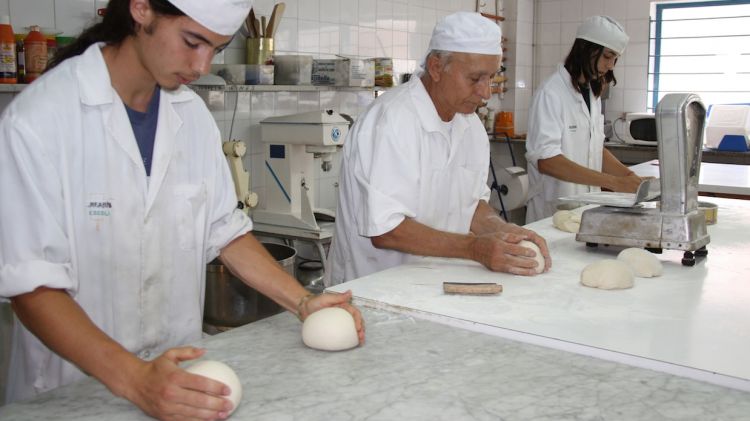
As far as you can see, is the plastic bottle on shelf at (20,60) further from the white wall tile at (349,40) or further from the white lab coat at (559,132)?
the white lab coat at (559,132)

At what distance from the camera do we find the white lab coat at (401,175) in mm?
2324

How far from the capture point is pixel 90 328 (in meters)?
1.29

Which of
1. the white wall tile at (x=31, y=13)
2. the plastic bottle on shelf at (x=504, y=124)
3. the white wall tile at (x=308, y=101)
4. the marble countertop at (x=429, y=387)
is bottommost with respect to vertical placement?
the marble countertop at (x=429, y=387)

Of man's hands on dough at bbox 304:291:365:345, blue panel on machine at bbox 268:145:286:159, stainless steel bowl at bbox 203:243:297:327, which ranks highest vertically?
blue panel on machine at bbox 268:145:286:159

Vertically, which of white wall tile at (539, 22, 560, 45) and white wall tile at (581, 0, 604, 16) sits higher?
white wall tile at (581, 0, 604, 16)

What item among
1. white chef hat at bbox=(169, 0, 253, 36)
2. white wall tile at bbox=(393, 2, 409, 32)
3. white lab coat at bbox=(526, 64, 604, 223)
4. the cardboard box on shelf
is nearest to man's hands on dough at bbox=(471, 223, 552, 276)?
white chef hat at bbox=(169, 0, 253, 36)

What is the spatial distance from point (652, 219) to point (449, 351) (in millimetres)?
1100

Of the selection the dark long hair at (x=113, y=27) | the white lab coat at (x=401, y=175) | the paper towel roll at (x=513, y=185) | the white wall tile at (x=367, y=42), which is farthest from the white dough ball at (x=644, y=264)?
the paper towel roll at (x=513, y=185)

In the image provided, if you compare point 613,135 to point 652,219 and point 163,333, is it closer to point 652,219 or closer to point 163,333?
point 652,219

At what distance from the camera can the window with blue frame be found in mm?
6223

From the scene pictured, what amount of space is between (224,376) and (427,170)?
143 centimetres

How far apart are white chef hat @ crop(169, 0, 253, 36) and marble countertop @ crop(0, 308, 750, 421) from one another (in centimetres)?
66

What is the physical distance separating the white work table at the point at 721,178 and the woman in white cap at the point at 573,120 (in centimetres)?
42

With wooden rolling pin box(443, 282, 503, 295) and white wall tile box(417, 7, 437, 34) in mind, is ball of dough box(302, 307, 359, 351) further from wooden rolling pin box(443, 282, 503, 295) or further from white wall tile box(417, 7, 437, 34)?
white wall tile box(417, 7, 437, 34)
